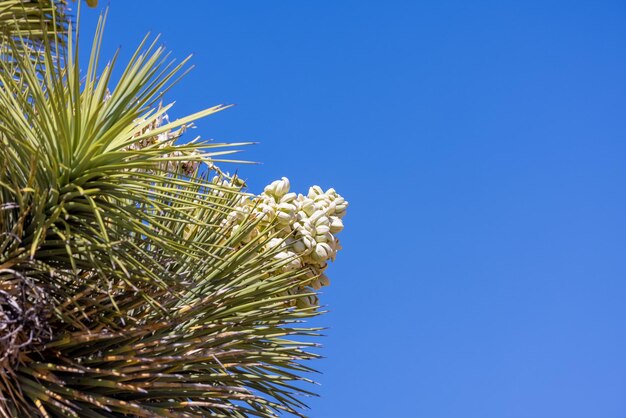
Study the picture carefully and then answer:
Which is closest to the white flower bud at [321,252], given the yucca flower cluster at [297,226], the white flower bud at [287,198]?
the yucca flower cluster at [297,226]

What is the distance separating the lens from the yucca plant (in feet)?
9.91

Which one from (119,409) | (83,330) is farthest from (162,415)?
(83,330)

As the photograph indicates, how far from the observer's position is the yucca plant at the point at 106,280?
119 inches

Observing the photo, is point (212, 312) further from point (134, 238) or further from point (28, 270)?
point (28, 270)

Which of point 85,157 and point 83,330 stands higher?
point 85,157

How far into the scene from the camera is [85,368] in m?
3.04

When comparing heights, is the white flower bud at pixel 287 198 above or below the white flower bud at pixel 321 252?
above

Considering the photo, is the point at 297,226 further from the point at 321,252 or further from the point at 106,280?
the point at 106,280

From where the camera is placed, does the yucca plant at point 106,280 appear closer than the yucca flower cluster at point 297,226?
Yes

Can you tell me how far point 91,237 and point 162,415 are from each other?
61 centimetres

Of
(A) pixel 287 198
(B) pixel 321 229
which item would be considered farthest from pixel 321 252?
(A) pixel 287 198

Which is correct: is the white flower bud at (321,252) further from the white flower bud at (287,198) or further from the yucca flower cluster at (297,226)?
the white flower bud at (287,198)

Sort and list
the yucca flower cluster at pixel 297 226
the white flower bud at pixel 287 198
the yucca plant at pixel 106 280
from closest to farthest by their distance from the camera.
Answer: the yucca plant at pixel 106 280, the yucca flower cluster at pixel 297 226, the white flower bud at pixel 287 198

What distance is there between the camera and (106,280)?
2.96m
